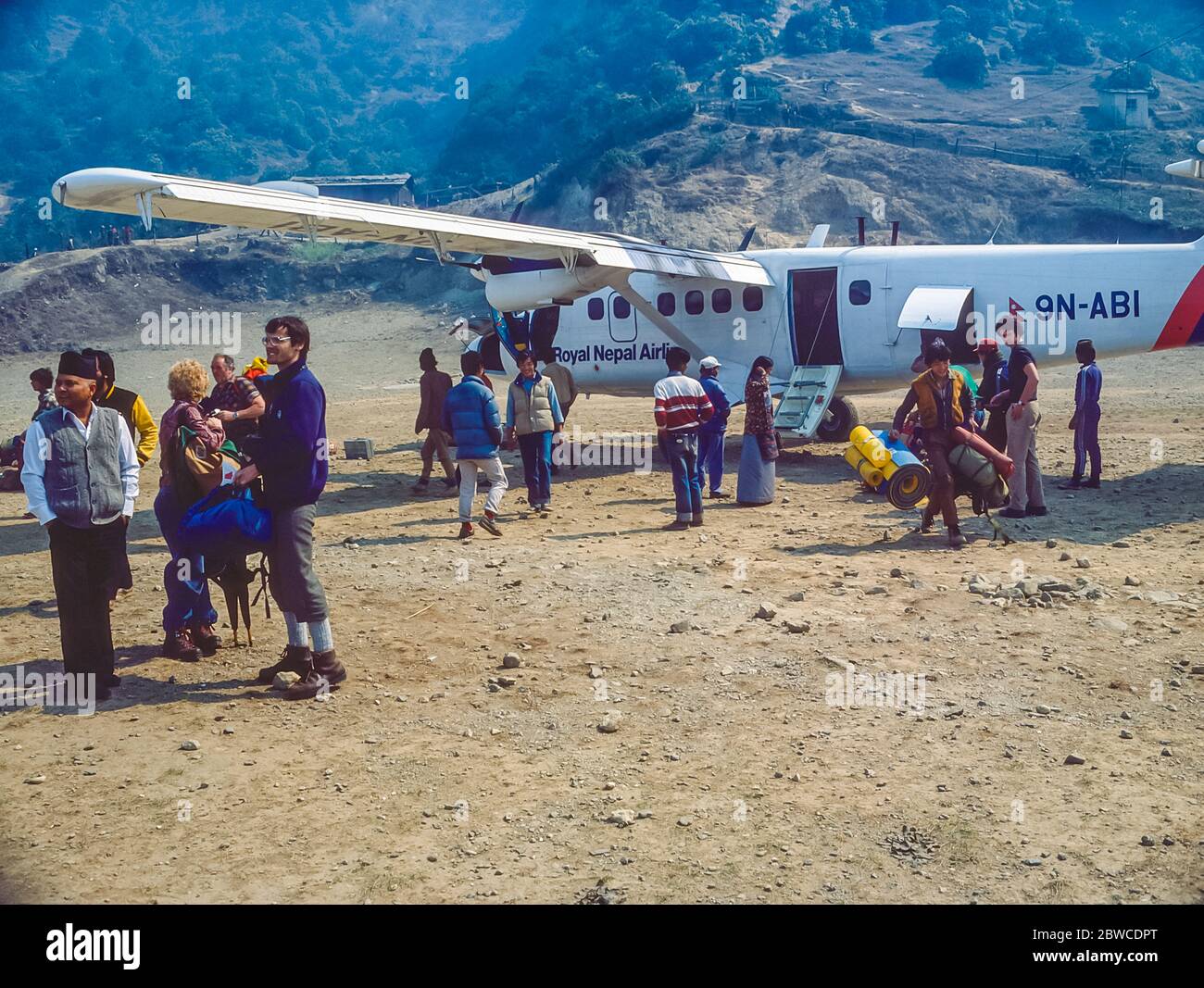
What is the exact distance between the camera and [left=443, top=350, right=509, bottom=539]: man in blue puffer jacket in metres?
12.5

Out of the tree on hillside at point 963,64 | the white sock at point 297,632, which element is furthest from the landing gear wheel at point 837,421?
the tree on hillside at point 963,64

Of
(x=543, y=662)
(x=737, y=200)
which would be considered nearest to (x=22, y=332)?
(x=737, y=200)

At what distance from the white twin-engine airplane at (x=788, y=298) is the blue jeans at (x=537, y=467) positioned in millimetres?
1918

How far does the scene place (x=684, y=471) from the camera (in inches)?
515

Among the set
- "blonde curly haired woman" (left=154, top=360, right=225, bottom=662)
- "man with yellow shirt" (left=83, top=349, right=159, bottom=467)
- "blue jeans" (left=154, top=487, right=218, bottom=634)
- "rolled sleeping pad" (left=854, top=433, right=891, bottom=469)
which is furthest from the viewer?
"rolled sleeping pad" (left=854, top=433, right=891, bottom=469)

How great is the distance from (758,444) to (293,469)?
7.48 meters

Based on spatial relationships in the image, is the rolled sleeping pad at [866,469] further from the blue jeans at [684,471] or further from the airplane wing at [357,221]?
the airplane wing at [357,221]

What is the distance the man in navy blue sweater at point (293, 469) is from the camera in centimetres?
768

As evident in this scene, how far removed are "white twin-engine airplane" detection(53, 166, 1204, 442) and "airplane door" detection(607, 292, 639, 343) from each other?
0.02 metres

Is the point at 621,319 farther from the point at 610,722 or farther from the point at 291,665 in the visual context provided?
the point at 610,722
